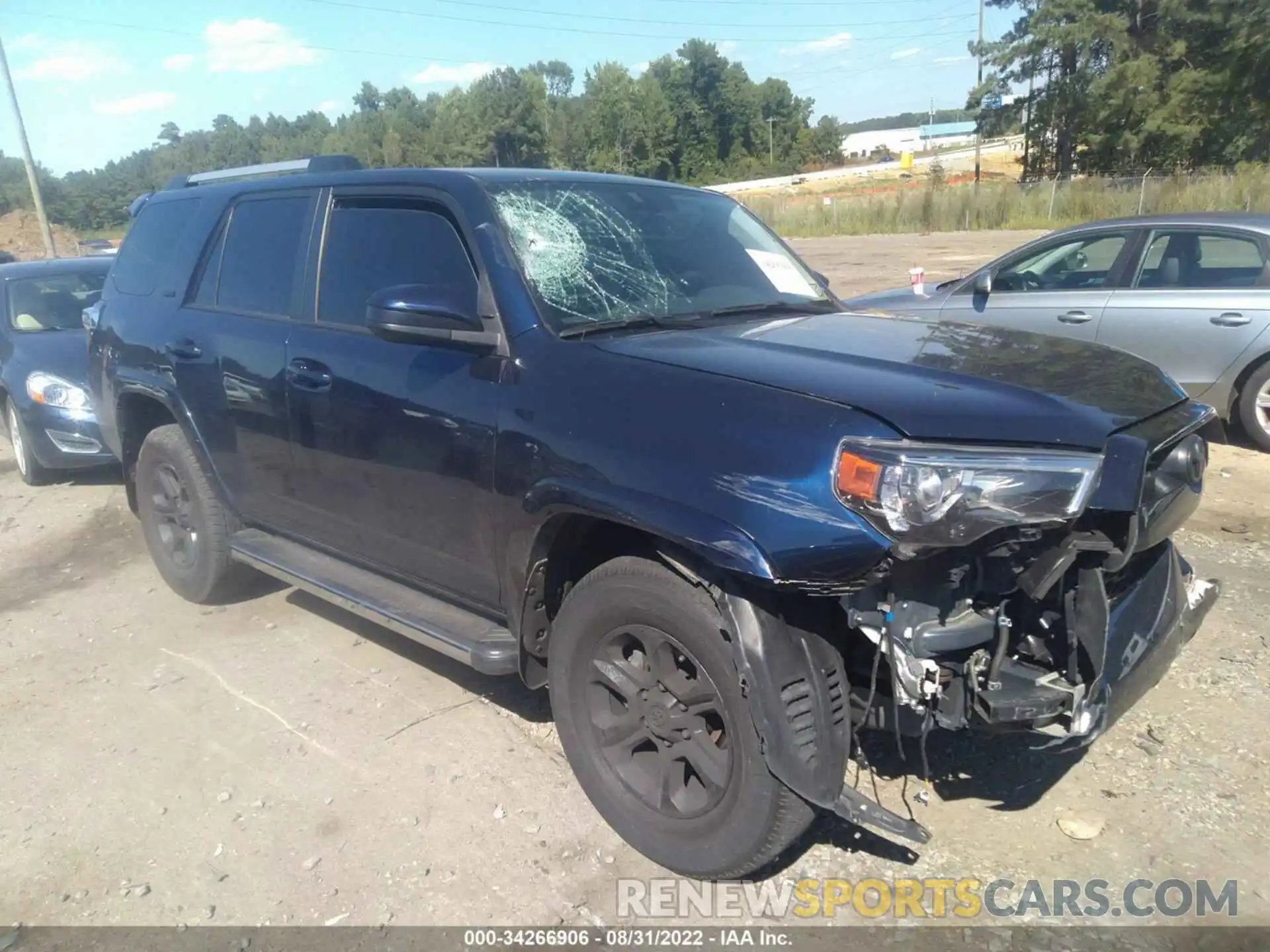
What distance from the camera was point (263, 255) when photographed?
4.41m

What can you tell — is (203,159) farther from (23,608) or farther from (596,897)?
(596,897)

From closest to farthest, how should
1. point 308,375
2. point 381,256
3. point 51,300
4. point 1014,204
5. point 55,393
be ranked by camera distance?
point 381,256, point 308,375, point 55,393, point 51,300, point 1014,204

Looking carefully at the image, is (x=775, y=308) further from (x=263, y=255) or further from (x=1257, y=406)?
(x=1257, y=406)

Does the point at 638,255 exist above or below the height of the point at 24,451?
above

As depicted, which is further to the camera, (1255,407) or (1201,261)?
(1201,261)

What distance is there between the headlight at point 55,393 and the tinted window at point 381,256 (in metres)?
4.52

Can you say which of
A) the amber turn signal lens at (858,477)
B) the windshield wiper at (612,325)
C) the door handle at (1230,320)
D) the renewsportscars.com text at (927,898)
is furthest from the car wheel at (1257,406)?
the amber turn signal lens at (858,477)

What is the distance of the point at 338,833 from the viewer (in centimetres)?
325

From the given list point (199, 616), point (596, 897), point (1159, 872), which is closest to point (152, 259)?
point (199, 616)

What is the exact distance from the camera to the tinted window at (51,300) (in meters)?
8.14

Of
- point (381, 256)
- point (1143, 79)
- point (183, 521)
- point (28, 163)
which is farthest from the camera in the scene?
point (1143, 79)

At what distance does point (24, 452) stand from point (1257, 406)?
9.26 meters

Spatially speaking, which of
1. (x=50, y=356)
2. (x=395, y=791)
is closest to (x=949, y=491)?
(x=395, y=791)

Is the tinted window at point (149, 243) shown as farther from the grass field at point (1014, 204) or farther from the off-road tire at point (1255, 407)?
the grass field at point (1014, 204)
